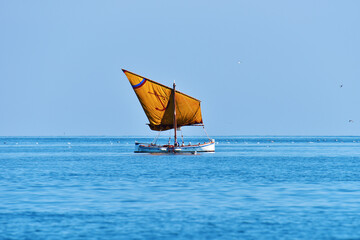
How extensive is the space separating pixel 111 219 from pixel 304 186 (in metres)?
19.9

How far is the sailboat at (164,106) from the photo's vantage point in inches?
3959

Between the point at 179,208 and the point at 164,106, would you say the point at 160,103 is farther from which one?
the point at 179,208

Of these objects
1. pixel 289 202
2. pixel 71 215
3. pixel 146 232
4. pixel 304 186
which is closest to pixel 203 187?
pixel 304 186

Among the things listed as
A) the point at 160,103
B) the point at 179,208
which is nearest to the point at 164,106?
the point at 160,103

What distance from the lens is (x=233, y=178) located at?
175 ft

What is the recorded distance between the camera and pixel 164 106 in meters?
102

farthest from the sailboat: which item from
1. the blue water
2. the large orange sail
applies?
the blue water

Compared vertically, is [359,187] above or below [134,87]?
below

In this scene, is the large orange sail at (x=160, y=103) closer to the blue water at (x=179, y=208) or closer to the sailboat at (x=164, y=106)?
the sailboat at (x=164, y=106)

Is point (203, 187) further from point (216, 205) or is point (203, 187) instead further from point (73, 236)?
point (73, 236)

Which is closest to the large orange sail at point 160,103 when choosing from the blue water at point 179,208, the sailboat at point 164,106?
the sailboat at point 164,106

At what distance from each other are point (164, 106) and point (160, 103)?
0.87m

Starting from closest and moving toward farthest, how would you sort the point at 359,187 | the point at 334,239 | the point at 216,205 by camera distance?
the point at 334,239 → the point at 216,205 → the point at 359,187

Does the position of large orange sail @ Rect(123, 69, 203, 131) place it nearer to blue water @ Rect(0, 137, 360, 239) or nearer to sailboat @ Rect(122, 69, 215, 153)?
sailboat @ Rect(122, 69, 215, 153)
